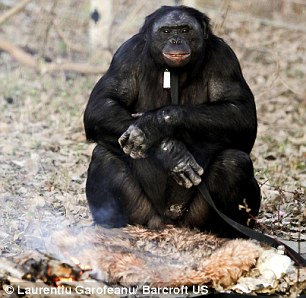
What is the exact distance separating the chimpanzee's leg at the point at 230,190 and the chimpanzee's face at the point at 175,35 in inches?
26.4

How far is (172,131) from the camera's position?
526 cm

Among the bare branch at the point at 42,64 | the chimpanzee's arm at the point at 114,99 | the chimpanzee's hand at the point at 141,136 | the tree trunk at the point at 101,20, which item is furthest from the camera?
the tree trunk at the point at 101,20

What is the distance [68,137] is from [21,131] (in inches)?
19.0

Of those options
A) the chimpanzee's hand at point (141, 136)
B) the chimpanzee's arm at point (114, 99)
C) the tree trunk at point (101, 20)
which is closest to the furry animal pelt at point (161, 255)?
the chimpanzee's hand at point (141, 136)

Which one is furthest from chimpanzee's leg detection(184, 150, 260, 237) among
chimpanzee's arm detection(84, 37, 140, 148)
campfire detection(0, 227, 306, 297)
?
chimpanzee's arm detection(84, 37, 140, 148)

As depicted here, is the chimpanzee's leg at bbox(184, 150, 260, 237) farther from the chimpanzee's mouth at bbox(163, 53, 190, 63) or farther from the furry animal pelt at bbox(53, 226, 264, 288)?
the chimpanzee's mouth at bbox(163, 53, 190, 63)

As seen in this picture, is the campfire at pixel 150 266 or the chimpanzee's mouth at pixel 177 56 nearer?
the campfire at pixel 150 266

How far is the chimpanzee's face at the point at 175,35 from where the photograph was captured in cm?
528

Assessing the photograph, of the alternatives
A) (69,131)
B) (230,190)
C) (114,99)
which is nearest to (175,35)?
(114,99)

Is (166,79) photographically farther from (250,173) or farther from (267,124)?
(267,124)

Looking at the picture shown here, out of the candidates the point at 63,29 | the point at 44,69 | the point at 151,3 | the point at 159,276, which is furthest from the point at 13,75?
the point at 159,276

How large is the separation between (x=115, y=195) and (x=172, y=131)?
1.96 feet

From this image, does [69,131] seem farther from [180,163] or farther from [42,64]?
[180,163]

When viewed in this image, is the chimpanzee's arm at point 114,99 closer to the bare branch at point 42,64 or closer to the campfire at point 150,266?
the campfire at point 150,266
